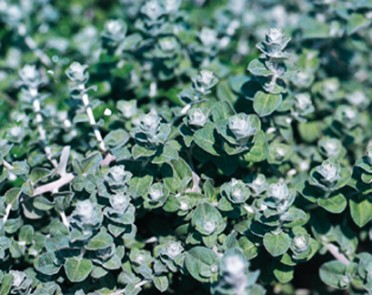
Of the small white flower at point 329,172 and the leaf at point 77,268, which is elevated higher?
the small white flower at point 329,172

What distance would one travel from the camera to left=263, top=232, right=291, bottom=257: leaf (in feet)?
6.77

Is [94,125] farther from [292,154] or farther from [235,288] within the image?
[235,288]

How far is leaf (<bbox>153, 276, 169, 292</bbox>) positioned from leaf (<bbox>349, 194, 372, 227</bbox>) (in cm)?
71

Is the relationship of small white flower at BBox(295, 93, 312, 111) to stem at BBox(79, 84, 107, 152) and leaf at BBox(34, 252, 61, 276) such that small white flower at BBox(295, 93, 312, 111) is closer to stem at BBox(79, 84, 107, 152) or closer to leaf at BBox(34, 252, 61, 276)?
stem at BBox(79, 84, 107, 152)

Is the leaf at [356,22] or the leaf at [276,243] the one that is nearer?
the leaf at [276,243]

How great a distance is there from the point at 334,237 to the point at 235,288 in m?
0.82

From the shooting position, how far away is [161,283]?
2123 mm

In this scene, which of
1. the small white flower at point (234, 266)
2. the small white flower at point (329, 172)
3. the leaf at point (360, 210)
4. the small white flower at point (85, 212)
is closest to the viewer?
the small white flower at point (234, 266)

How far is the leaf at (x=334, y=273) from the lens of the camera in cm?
232

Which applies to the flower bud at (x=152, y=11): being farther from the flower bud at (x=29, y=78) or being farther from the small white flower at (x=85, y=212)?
the small white flower at (x=85, y=212)

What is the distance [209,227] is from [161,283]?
253 millimetres

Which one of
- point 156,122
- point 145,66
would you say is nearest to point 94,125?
point 156,122

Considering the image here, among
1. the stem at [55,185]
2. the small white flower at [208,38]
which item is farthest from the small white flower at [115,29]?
the stem at [55,185]

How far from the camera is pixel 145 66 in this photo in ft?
9.48
